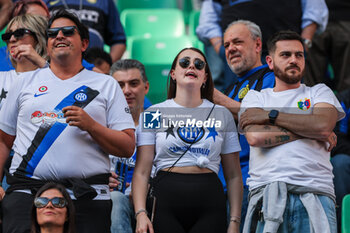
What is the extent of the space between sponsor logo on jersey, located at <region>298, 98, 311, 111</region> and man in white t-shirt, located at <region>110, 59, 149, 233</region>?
1.23m

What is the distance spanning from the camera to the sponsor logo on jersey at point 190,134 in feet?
10.9

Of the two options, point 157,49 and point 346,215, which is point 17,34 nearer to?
point 346,215

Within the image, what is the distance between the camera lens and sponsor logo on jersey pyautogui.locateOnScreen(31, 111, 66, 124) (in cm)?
309

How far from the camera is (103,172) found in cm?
312

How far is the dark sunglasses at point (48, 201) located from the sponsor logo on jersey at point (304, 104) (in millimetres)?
1418

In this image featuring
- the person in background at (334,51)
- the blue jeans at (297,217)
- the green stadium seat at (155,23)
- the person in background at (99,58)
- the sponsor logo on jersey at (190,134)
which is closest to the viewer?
the blue jeans at (297,217)

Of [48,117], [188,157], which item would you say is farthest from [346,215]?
[48,117]

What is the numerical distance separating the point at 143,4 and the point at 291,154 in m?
5.89

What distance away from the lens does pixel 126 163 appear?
4059mm

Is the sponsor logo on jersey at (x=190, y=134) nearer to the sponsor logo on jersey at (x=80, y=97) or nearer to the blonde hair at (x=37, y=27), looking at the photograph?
the sponsor logo on jersey at (x=80, y=97)

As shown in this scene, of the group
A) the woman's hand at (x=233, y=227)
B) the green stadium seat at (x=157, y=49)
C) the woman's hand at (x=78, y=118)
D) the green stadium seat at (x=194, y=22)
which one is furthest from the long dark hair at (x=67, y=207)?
the green stadium seat at (x=194, y=22)

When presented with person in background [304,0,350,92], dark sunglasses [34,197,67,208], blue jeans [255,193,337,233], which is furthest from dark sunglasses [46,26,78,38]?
person in background [304,0,350,92]

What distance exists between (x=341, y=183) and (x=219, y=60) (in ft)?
6.21

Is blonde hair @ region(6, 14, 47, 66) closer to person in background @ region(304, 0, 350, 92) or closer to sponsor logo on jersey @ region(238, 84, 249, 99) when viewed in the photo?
sponsor logo on jersey @ region(238, 84, 249, 99)
